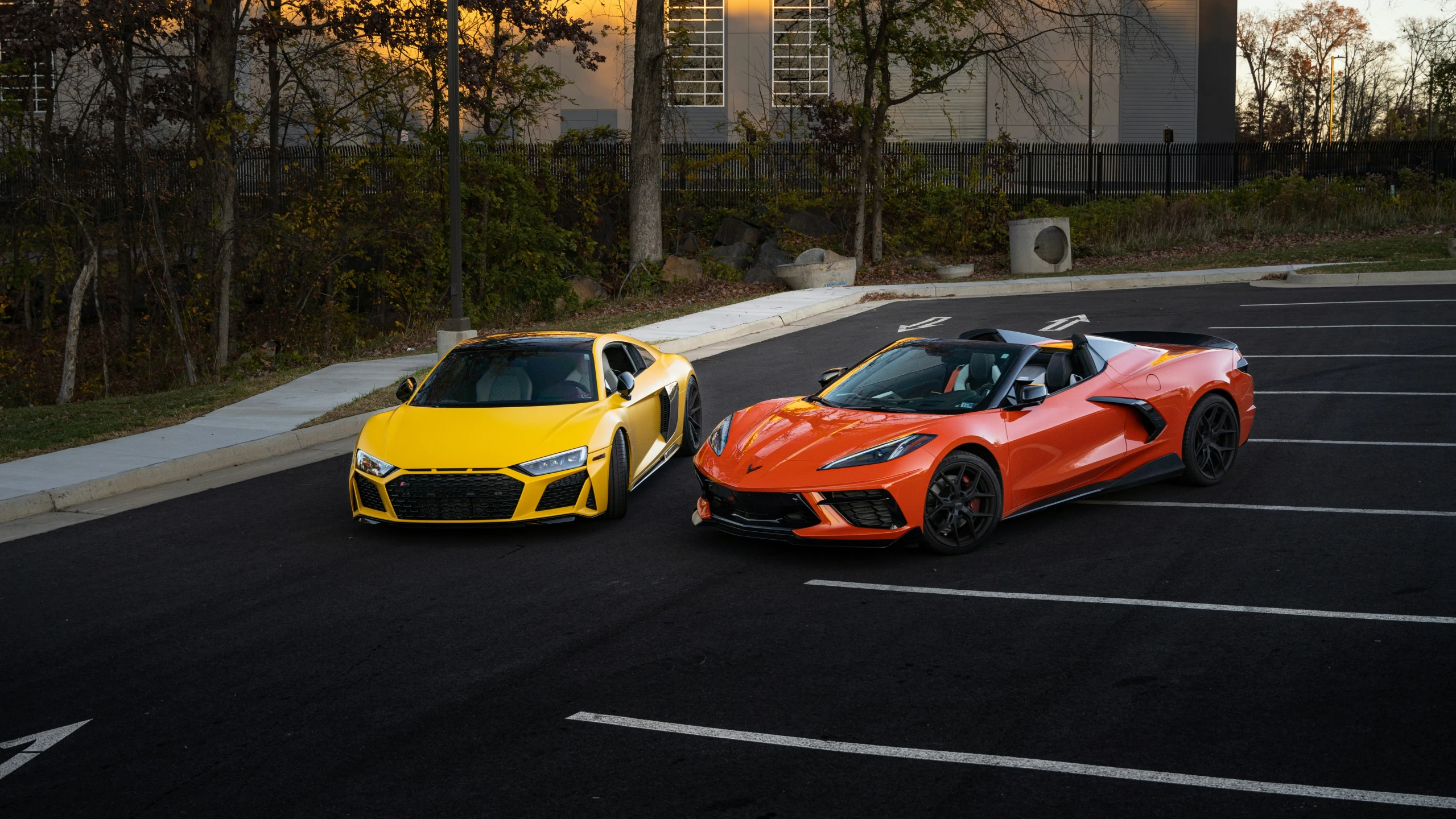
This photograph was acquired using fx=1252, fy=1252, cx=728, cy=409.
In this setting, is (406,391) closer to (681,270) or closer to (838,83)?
(681,270)

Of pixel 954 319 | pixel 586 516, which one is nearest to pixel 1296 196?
pixel 954 319

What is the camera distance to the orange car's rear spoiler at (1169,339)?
9.80 metres

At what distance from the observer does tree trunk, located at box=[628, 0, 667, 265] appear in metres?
26.8

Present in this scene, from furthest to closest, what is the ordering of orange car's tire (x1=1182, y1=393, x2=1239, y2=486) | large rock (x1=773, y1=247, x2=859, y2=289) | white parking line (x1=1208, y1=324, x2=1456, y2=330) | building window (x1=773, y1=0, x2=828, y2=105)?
building window (x1=773, y1=0, x2=828, y2=105)
large rock (x1=773, y1=247, x2=859, y2=289)
white parking line (x1=1208, y1=324, x2=1456, y2=330)
orange car's tire (x1=1182, y1=393, x2=1239, y2=486)

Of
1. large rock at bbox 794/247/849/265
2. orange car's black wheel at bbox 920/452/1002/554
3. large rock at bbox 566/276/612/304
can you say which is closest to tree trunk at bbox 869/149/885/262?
large rock at bbox 794/247/849/265

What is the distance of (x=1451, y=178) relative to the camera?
3353 centimetres

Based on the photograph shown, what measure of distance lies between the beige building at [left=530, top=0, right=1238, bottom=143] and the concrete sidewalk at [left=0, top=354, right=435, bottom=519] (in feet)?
88.2

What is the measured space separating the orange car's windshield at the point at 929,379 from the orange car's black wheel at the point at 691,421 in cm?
237

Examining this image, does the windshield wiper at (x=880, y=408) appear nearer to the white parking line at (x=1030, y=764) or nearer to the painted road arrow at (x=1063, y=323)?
the white parking line at (x=1030, y=764)

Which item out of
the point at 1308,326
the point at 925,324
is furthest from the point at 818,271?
the point at 1308,326

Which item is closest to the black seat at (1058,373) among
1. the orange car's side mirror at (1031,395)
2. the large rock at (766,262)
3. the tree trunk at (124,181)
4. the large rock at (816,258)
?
the orange car's side mirror at (1031,395)

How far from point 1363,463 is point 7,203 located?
2323cm

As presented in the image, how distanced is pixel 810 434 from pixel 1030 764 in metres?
3.67

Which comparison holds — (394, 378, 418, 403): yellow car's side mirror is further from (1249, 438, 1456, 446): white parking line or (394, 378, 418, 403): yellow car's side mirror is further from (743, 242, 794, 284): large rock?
(743, 242, 794, 284): large rock
